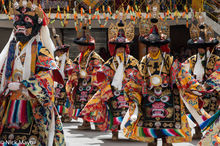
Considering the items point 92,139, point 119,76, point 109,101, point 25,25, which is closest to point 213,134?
point 25,25

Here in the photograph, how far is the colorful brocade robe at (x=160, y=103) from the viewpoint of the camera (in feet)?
23.4

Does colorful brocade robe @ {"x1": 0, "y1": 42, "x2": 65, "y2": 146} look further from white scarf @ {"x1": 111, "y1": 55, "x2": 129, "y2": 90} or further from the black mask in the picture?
white scarf @ {"x1": 111, "y1": 55, "x2": 129, "y2": 90}

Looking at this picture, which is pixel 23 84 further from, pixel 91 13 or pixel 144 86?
pixel 91 13

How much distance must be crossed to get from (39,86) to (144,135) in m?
2.10

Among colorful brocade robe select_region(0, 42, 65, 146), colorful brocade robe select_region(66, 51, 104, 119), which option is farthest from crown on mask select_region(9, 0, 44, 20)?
colorful brocade robe select_region(66, 51, 104, 119)

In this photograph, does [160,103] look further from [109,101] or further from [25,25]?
[109,101]

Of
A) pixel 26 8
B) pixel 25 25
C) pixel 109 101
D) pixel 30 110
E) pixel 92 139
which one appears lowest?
pixel 92 139

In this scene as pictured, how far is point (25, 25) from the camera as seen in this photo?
582 centimetres

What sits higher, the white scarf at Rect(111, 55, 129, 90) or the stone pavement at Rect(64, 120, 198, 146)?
the white scarf at Rect(111, 55, 129, 90)

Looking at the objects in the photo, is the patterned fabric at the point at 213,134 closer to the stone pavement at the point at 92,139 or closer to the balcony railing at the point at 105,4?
the stone pavement at the point at 92,139

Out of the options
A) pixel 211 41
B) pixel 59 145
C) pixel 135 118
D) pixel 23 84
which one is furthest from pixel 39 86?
pixel 211 41

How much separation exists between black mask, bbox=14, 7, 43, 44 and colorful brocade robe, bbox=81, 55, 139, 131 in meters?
3.68

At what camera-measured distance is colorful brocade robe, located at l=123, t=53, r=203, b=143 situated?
23.4 feet

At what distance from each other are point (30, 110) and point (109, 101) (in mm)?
4122
